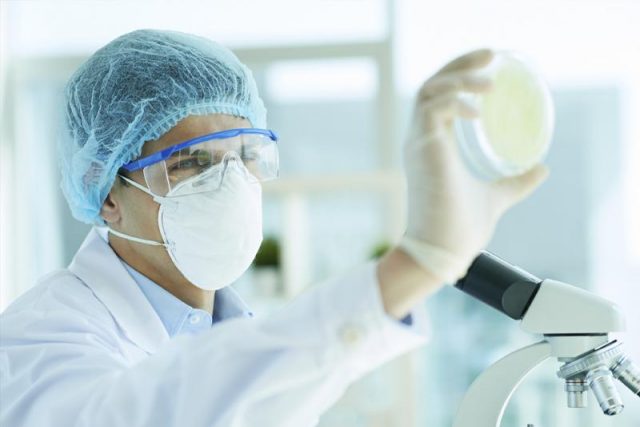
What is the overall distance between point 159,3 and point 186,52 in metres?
2.64

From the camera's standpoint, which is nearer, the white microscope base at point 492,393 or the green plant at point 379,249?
the white microscope base at point 492,393

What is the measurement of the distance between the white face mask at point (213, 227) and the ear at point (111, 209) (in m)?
0.09

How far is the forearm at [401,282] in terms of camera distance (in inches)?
33.6

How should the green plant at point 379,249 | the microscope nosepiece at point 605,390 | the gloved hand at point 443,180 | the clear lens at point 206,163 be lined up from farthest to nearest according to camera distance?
1. the green plant at point 379,249
2. the clear lens at point 206,163
3. the microscope nosepiece at point 605,390
4. the gloved hand at point 443,180

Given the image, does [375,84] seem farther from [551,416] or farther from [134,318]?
[134,318]

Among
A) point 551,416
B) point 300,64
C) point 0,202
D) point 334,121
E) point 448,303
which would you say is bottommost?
point 551,416

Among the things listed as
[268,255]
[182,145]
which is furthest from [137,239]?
[268,255]

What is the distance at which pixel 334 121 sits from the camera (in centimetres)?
387

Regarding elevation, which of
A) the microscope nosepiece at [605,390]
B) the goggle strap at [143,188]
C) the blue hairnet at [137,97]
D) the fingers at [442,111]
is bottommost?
the microscope nosepiece at [605,390]

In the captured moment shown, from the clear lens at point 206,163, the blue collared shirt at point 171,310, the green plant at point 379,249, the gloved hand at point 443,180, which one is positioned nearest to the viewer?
the gloved hand at point 443,180

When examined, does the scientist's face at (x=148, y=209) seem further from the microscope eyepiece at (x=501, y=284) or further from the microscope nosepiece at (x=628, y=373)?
the microscope nosepiece at (x=628, y=373)

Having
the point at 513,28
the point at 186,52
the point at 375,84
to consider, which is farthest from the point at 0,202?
the point at 186,52

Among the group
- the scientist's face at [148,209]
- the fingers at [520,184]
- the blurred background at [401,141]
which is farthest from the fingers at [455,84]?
the blurred background at [401,141]

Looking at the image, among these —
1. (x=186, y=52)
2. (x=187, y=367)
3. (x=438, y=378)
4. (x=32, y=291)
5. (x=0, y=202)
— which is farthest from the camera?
(x=0, y=202)
